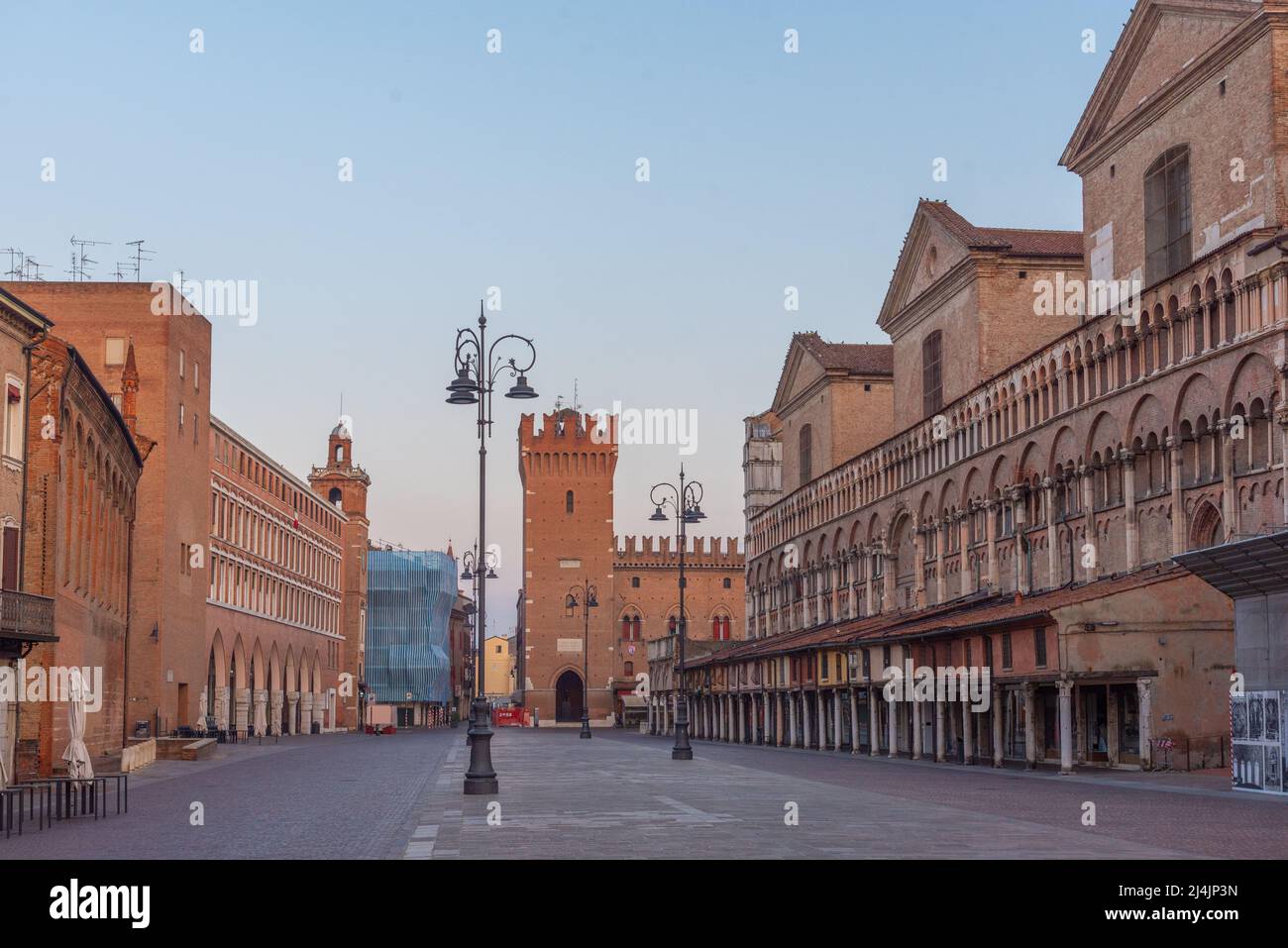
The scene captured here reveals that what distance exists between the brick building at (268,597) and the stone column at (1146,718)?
1636 inches

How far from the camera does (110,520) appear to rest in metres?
49.8

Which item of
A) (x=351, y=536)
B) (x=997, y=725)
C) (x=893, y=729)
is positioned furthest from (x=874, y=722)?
(x=351, y=536)

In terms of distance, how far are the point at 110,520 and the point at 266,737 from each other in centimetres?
3760

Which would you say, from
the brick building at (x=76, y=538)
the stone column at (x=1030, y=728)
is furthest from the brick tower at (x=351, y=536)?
the stone column at (x=1030, y=728)

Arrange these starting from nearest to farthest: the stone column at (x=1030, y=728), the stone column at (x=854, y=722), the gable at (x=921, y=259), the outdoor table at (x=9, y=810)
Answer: the outdoor table at (x=9, y=810)
the stone column at (x=1030, y=728)
the stone column at (x=854, y=722)
the gable at (x=921, y=259)

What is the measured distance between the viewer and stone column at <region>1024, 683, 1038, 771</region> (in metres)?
41.1

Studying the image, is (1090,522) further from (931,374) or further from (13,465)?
(13,465)

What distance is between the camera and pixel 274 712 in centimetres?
9006

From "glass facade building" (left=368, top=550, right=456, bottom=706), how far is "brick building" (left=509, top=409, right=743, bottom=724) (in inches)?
304

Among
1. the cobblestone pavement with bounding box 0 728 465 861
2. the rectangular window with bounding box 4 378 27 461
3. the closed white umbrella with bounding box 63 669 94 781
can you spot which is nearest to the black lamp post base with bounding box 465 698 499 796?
the cobblestone pavement with bounding box 0 728 465 861

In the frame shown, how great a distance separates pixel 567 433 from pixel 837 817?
113m

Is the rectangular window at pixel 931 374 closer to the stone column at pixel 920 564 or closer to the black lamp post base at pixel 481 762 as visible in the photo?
the stone column at pixel 920 564

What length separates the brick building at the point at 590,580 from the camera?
130 meters
